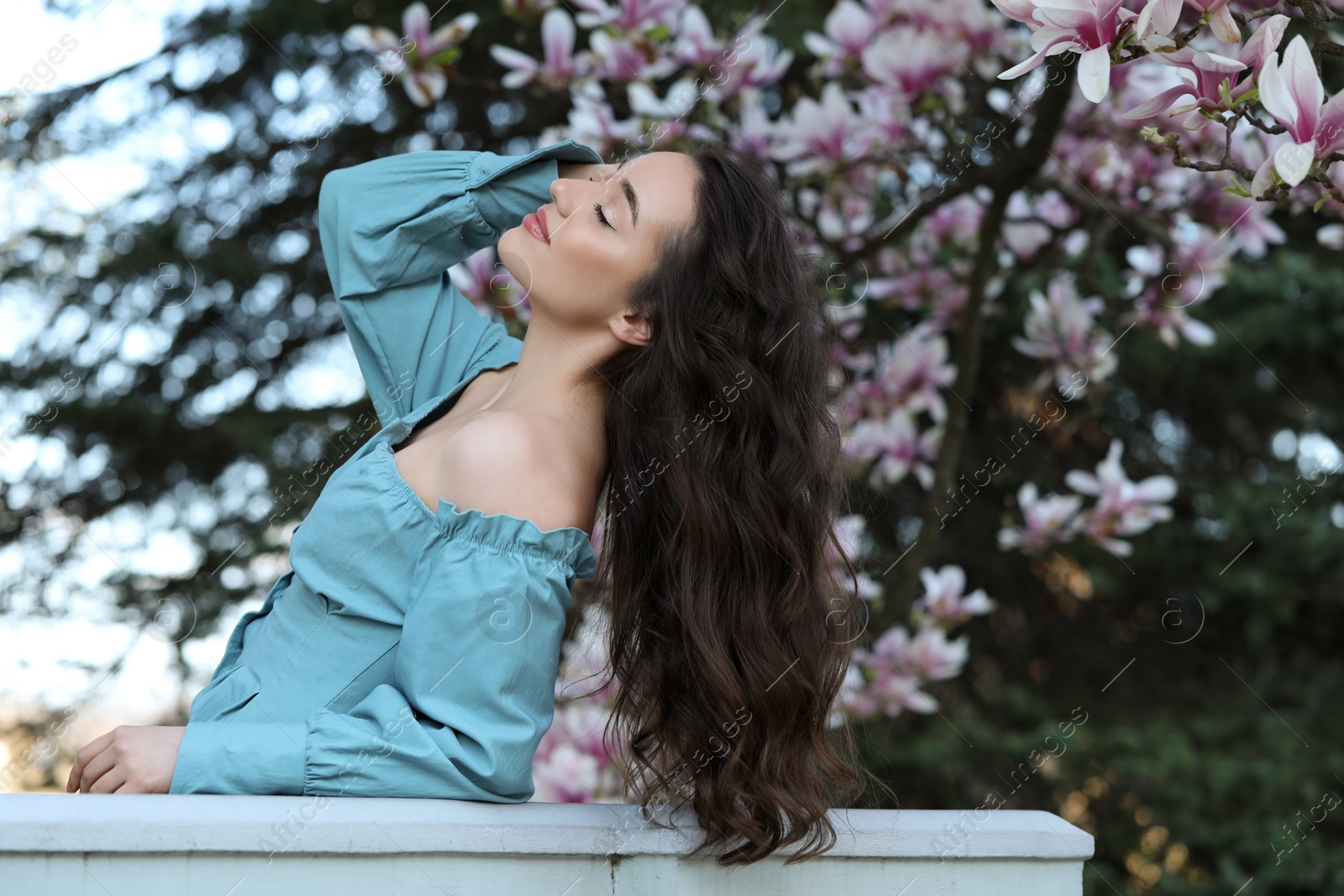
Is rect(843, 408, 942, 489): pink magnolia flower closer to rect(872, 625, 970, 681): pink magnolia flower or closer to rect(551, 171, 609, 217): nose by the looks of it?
rect(872, 625, 970, 681): pink magnolia flower

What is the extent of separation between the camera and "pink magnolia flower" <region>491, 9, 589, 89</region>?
218cm

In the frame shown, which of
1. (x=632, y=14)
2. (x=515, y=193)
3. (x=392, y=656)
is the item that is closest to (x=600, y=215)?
(x=515, y=193)

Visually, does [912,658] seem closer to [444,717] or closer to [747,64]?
[747,64]

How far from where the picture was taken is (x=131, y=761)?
125cm

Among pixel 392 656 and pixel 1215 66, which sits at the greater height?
pixel 1215 66

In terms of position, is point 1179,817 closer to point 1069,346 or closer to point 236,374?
point 1069,346

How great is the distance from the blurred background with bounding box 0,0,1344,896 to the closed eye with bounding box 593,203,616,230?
0.61 meters

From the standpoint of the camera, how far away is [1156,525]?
11.7 feet

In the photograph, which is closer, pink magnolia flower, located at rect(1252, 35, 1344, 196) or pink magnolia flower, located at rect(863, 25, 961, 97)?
pink magnolia flower, located at rect(1252, 35, 1344, 196)

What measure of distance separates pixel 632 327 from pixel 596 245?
113 mm

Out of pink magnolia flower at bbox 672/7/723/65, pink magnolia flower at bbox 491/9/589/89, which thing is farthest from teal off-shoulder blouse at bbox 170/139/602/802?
pink magnolia flower at bbox 672/7/723/65

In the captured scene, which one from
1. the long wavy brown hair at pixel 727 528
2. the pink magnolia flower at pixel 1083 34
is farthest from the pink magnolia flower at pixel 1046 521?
the pink magnolia flower at pixel 1083 34

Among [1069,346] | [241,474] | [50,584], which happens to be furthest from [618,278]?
[50,584]

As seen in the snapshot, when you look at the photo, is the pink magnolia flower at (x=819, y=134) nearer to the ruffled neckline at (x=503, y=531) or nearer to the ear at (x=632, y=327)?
the ear at (x=632, y=327)
